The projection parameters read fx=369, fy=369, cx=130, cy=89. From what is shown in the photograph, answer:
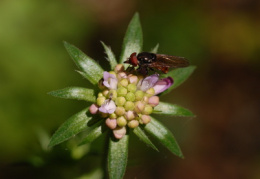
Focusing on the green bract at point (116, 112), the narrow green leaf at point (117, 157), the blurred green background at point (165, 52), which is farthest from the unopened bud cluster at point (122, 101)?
the blurred green background at point (165, 52)

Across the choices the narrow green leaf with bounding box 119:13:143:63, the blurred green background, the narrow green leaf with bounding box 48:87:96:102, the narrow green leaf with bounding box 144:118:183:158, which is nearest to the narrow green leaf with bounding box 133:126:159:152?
the narrow green leaf with bounding box 144:118:183:158

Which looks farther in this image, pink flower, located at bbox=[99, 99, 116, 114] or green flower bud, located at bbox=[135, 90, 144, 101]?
green flower bud, located at bbox=[135, 90, 144, 101]

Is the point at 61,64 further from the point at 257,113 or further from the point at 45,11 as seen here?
the point at 257,113

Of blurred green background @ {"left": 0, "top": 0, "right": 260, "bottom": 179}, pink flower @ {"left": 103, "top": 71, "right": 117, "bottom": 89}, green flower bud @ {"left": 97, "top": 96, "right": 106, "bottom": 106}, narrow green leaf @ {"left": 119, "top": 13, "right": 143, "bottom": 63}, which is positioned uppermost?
narrow green leaf @ {"left": 119, "top": 13, "right": 143, "bottom": 63}

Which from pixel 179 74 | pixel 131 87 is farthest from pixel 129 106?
pixel 179 74

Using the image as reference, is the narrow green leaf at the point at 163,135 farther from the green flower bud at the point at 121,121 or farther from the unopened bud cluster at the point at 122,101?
the green flower bud at the point at 121,121

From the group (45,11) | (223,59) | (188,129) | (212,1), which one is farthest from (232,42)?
(45,11)

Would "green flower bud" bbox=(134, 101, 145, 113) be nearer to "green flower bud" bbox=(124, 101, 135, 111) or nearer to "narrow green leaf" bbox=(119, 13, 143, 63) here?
"green flower bud" bbox=(124, 101, 135, 111)

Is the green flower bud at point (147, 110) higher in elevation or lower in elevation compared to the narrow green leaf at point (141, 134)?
higher
